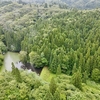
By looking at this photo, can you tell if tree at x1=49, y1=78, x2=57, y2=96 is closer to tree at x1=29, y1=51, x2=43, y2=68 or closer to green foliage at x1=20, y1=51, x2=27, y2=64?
tree at x1=29, y1=51, x2=43, y2=68

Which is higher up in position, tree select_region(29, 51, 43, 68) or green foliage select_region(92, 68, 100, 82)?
tree select_region(29, 51, 43, 68)

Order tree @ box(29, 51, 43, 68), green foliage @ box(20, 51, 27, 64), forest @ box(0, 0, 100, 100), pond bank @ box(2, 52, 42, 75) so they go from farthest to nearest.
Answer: green foliage @ box(20, 51, 27, 64)
pond bank @ box(2, 52, 42, 75)
tree @ box(29, 51, 43, 68)
forest @ box(0, 0, 100, 100)

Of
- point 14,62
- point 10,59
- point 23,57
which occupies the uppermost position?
point 23,57

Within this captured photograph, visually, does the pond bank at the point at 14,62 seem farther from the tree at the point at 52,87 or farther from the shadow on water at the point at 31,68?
the tree at the point at 52,87

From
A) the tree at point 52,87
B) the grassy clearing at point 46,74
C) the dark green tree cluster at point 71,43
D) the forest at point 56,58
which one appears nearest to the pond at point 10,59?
the forest at point 56,58

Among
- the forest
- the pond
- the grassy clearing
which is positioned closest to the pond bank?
the pond

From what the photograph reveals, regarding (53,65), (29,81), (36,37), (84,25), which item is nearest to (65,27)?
(84,25)

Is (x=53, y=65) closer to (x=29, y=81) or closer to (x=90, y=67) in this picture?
(x=90, y=67)

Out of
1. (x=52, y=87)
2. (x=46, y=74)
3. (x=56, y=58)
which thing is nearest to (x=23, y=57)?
(x=46, y=74)

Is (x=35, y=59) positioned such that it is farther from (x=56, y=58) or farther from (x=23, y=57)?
(x=56, y=58)
